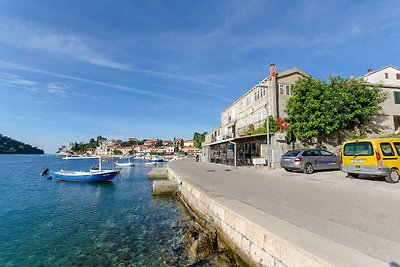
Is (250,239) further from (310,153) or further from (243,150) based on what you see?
(243,150)

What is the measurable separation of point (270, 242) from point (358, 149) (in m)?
9.55

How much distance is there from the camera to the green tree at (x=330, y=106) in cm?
2286

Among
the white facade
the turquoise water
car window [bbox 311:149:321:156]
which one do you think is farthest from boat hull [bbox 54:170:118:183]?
car window [bbox 311:149:321:156]

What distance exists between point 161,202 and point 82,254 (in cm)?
796

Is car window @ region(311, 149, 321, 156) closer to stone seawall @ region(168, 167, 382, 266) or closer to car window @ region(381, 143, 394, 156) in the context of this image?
car window @ region(381, 143, 394, 156)

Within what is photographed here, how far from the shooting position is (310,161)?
16.2 metres

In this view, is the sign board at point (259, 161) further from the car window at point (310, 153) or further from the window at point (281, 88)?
the window at point (281, 88)

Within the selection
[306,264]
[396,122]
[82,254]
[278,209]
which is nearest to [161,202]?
[82,254]

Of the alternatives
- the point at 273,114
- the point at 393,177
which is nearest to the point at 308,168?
the point at 393,177

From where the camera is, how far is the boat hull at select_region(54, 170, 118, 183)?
3077 centimetres

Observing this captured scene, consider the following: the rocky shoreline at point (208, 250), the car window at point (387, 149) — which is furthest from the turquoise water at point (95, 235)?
the car window at point (387, 149)

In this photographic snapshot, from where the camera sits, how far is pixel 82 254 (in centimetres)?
805

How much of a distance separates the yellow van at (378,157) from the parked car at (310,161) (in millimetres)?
4482

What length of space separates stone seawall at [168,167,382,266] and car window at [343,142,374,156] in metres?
7.51
